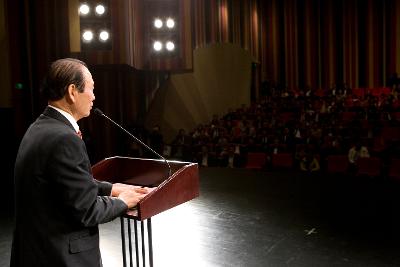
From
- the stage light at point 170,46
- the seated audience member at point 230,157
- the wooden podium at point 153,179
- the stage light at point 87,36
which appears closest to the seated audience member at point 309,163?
the seated audience member at point 230,157

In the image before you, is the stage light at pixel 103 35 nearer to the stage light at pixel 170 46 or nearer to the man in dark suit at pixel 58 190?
the stage light at pixel 170 46

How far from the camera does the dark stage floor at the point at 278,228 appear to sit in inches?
127

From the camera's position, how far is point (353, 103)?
33.1 feet

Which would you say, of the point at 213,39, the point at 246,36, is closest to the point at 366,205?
the point at 213,39

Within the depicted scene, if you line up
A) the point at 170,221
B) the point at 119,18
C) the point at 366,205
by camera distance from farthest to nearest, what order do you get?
1. the point at 119,18
2. the point at 366,205
3. the point at 170,221

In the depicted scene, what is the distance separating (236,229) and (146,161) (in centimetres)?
233

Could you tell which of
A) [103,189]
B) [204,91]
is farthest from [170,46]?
[103,189]

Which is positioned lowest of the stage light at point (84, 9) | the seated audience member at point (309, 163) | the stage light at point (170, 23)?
the seated audience member at point (309, 163)

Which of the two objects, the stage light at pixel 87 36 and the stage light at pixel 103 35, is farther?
the stage light at pixel 103 35

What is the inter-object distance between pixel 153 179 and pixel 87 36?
19.2 feet

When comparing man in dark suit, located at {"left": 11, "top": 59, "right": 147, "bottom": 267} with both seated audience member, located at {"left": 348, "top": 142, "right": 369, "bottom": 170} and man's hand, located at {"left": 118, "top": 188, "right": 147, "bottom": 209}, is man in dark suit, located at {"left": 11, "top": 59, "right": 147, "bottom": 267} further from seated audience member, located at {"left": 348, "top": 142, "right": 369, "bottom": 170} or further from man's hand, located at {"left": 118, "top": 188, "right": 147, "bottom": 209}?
seated audience member, located at {"left": 348, "top": 142, "right": 369, "bottom": 170}

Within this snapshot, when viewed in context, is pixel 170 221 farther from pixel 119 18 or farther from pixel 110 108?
pixel 110 108

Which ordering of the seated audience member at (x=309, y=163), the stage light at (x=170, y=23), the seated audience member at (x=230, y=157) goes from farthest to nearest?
the seated audience member at (x=230, y=157) < the stage light at (x=170, y=23) < the seated audience member at (x=309, y=163)

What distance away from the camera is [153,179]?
1.81m
